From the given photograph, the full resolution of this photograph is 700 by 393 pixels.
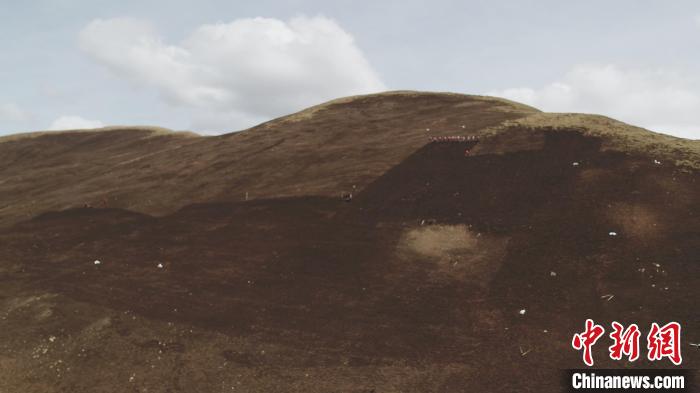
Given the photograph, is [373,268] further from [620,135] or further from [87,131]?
[87,131]

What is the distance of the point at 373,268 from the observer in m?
19.1

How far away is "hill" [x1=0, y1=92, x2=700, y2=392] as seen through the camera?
13445 millimetres

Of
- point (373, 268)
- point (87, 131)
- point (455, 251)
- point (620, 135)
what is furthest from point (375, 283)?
point (87, 131)

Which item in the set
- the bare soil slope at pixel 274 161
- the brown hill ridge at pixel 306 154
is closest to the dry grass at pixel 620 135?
the brown hill ridge at pixel 306 154

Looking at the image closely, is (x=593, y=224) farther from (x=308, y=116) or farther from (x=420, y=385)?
(x=308, y=116)

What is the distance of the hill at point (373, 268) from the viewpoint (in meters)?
13.4

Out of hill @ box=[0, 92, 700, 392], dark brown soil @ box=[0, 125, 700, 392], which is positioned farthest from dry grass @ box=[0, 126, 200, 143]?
dark brown soil @ box=[0, 125, 700, 392]

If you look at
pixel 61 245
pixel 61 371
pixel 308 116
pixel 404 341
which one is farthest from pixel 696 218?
pixel 308 116

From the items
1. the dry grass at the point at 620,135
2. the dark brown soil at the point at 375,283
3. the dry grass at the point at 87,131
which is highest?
the dry grass at the point at 87,131

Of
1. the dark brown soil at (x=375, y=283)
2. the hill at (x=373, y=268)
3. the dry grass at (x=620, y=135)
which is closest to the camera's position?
the dark brown soil at (x=375, y=283)

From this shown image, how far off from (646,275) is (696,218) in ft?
17.4

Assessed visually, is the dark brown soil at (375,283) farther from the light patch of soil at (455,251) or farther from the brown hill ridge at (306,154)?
the brown hill ridge at (306,154)

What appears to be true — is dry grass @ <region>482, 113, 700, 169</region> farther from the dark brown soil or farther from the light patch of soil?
the light patch of soil

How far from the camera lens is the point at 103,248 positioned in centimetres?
2389
